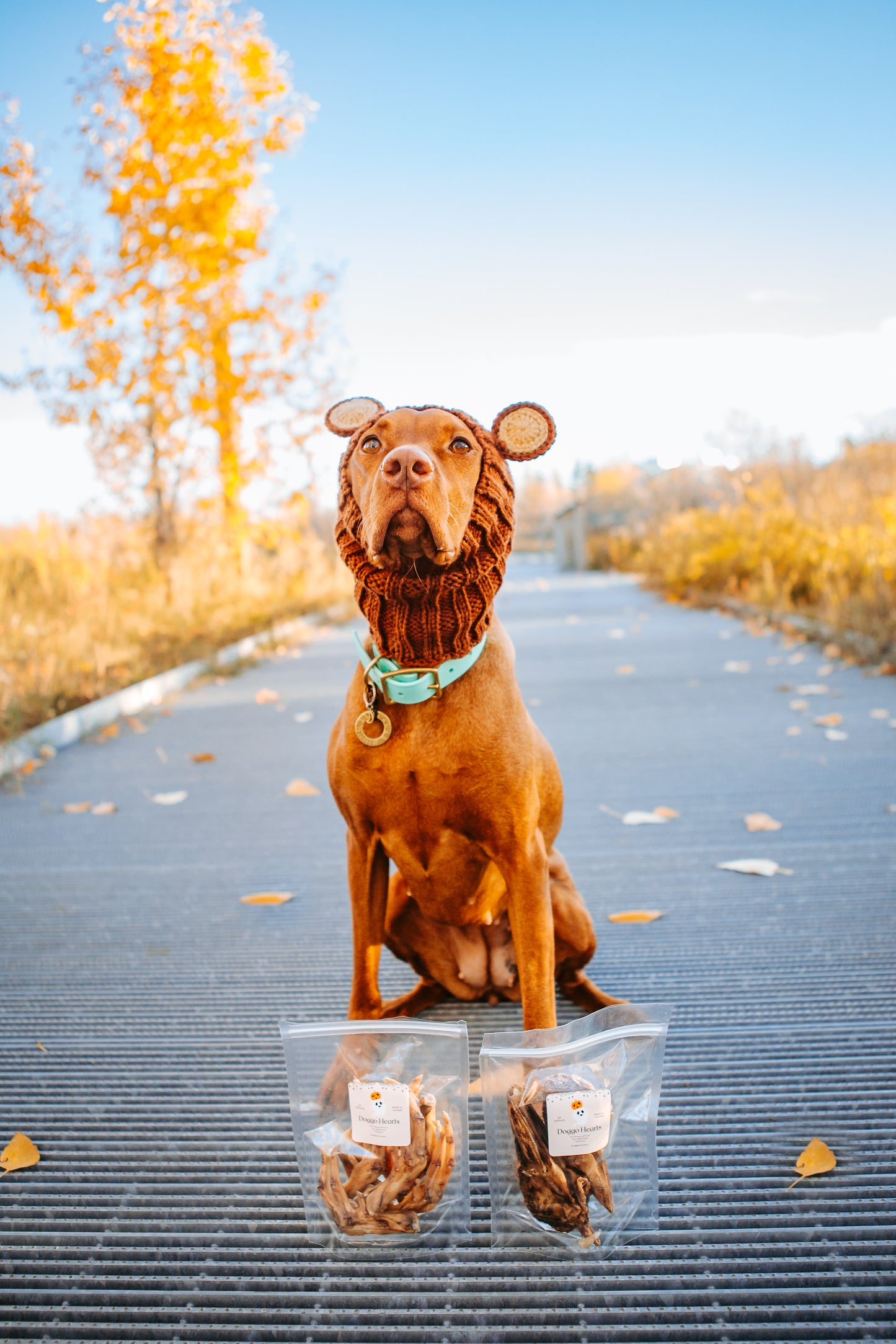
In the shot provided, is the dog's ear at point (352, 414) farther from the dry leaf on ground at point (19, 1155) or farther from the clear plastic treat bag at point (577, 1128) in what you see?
the dry leaf on ground at point (19, 1155)

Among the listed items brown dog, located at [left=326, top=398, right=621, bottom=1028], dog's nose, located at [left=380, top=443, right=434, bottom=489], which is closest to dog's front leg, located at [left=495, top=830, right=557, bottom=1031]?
brown dog, located at [left=326, top=398, right=621, bottom=1028]

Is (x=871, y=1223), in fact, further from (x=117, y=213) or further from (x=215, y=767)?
(x=117, y=213)

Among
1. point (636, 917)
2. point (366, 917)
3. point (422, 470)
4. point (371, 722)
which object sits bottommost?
point (636, 917)

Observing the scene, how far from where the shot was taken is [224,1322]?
110 centimetres

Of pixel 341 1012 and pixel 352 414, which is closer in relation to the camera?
pixel 352 414

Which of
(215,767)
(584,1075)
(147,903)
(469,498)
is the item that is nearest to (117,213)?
(215,767)

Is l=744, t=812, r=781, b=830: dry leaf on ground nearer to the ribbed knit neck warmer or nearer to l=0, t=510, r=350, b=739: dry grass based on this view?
the ribbed knit neck warmer

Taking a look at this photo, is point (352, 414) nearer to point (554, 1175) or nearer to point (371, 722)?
point (371, 722)

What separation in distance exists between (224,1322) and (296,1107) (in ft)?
0.84

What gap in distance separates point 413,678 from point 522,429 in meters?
0.43

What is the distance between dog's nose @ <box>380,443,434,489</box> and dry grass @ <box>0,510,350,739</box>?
3.53 meters

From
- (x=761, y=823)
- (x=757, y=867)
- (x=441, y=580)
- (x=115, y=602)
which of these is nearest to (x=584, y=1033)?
(x=441, y=580)

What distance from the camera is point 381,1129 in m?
1.18

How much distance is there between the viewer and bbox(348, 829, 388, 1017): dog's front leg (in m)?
1.49
